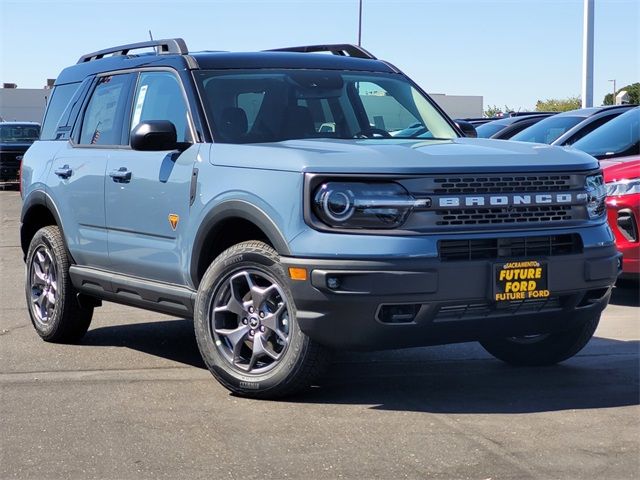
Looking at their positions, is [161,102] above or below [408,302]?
above

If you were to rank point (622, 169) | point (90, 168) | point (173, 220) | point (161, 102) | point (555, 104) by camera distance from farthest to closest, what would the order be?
point (555, 104), point (622, 169), point (90, 168), point (161, 102), point (173, 220)

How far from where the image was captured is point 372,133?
673cm

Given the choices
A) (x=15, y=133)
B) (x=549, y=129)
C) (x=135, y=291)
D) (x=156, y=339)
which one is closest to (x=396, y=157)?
(x=135, y=291)

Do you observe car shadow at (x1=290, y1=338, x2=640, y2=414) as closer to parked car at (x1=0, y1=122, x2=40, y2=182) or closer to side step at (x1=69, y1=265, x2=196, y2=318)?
side step at (x1=69, y1=265, x2=196, y2=318)

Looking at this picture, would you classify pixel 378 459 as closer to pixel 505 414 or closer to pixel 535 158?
pixel 505 414

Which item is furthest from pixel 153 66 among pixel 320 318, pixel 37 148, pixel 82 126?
pixel 320 318

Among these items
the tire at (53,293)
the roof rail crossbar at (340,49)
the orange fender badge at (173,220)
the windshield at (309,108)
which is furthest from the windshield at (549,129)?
the orange fender badge at (173,220)

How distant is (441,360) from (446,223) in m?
1.79

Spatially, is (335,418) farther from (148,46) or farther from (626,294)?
(626,294)

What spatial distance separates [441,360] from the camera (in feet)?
Result: 23.0

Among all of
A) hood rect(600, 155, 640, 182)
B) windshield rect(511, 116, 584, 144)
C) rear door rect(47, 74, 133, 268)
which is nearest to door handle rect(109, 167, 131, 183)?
rear door rect(47, 74, 133, 268)

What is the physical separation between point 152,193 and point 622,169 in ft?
14.4

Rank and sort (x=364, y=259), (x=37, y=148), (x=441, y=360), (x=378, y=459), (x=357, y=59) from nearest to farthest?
(x=378, y=459) < (x=364, y=259) < (x=441, y=360) < (x=357, y=59) < (x=37, y=148)

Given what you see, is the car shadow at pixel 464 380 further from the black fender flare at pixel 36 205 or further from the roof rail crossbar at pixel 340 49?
the roof rail crossbar at pixel 340 49
